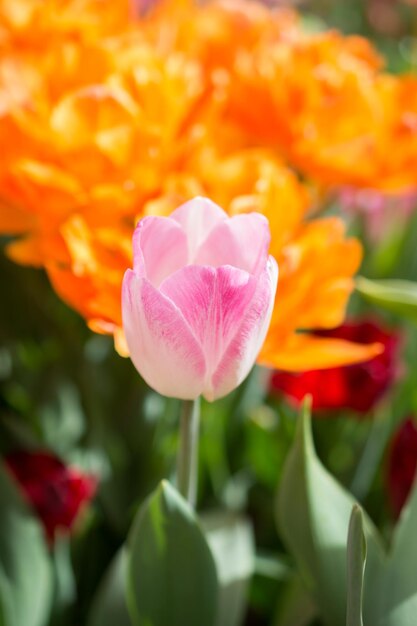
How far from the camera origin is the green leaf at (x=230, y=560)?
37 cm

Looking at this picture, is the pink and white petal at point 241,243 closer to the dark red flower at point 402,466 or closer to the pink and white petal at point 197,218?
the pink and white petal at point 197,218

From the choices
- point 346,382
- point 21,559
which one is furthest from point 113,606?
point 346,382

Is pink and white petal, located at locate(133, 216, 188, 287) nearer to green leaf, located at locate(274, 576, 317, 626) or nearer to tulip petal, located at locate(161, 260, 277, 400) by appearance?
tulip petal, located at locate(161, 260, 277, 400)

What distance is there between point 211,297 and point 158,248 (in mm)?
32

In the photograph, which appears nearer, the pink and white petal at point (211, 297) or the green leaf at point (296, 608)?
the pink and white petal at point (211, 297)

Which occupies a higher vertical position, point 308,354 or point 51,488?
point 308,354

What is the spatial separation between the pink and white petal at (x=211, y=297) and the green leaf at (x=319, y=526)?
8cm

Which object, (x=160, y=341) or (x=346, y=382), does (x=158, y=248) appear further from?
(x=346, y=382)

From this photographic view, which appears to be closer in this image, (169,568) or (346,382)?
(169,568)

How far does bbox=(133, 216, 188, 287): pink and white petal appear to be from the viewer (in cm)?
25

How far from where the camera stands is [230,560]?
15.1 inches

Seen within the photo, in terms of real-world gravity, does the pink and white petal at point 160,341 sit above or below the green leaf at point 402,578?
above

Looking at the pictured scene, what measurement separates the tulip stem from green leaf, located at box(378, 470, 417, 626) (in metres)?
0.08

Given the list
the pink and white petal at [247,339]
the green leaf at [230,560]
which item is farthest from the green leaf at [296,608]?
the pink and white petal at [247,339]
